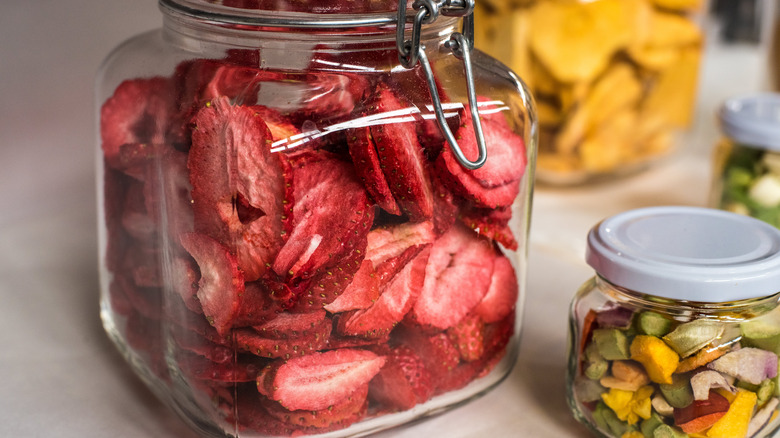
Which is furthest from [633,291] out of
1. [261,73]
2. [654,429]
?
[261,73]

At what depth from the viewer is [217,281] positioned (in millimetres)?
437

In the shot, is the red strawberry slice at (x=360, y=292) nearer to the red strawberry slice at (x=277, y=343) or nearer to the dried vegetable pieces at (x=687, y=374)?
the red strawberry slice at (x=277, y=343)

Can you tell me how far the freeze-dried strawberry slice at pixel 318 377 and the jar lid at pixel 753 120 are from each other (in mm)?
445

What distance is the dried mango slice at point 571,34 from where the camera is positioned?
2.63 ft

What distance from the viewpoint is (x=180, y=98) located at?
18.9 inches

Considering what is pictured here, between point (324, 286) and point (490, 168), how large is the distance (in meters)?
0.13

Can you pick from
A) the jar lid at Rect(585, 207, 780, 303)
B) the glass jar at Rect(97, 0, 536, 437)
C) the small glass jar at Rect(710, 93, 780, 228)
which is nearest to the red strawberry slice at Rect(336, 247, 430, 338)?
the glass jar at Rect(97, 0, 536, 437)

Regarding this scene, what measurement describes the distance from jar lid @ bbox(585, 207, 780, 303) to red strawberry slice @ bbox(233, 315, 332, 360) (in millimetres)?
174

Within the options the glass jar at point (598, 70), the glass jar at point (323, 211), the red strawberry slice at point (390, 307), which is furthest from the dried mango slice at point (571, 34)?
the red strawberry slice at point (390, 307)

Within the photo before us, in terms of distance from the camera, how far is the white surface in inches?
20.8

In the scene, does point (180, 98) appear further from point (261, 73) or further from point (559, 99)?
point (559, 99)

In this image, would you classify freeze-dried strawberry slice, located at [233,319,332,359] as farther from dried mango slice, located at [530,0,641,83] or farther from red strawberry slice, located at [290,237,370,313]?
dried mango slice, located at [530,0,641,83]

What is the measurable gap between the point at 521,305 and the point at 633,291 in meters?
0.11

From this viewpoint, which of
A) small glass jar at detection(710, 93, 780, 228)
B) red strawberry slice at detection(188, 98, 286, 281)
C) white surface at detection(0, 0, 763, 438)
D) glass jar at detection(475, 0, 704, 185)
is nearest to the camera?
red strawberry slice at detection(188, 98, 286, 281)
